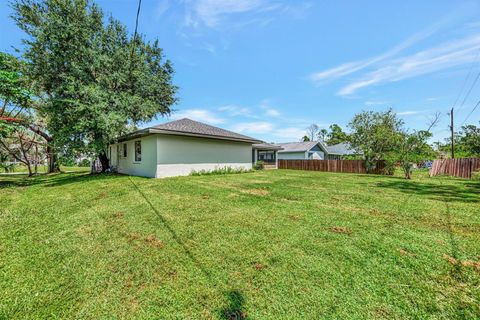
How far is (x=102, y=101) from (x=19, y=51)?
22.0 feet

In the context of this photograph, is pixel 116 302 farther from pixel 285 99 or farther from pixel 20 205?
pixel 285 99

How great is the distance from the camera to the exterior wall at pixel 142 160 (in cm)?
1148

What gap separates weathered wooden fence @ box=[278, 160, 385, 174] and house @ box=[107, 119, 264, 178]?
29.7ft

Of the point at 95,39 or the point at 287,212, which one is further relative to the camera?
the point at 95,39

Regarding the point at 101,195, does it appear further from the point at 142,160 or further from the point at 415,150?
the point at 415,150

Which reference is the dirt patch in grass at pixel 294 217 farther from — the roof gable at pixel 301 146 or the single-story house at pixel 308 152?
the roof gable at pixel 301 146

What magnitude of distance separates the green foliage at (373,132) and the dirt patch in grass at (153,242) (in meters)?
18.8

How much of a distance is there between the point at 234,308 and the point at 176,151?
10.8m

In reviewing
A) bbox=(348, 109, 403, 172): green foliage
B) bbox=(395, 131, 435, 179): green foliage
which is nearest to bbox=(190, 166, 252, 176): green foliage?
bbox=(395, 131, 435, 179): green foliage

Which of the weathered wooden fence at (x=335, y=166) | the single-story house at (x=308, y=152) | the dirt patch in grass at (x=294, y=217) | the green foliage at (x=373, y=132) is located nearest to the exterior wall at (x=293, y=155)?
the single-story house at (x=308, y=152)

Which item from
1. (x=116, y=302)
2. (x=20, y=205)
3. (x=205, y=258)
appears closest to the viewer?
(x=116, y=302)

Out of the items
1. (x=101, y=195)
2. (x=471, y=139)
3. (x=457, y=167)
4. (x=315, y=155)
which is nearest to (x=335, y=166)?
(x=457, y=167)

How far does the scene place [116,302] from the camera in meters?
→ 2.14

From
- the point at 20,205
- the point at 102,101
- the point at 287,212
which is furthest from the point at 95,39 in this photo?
the point at 287,212
